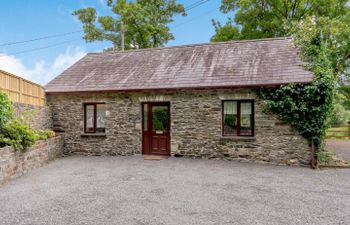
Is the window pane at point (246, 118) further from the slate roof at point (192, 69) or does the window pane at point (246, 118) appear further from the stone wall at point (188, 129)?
the slate roof at point (192, 69)

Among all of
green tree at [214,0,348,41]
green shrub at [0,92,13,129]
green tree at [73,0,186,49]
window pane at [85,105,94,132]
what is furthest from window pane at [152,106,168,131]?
green tree at [73,0,186,49]

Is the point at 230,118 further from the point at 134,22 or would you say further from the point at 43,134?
the point at 134,22

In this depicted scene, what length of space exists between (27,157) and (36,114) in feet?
9.24

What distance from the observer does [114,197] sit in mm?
5746

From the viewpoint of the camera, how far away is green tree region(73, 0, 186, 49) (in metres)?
22.6

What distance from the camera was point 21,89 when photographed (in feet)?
30.9

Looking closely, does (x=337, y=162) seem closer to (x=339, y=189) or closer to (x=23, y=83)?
(x=339, y=189)

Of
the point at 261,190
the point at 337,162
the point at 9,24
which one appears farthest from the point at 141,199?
the point at 9,24

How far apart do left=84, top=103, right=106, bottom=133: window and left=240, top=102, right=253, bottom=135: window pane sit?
19.7 ft

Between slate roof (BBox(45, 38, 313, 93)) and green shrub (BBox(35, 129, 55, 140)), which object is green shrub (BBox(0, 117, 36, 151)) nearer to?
green shrub (BBox(35, 129, 55, 140))

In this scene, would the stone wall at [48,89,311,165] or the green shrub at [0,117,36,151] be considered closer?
the green shrub at [0,117,36,151]

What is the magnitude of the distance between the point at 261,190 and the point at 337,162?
16.7 feet

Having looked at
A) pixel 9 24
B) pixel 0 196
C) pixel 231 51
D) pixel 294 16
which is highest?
pixel 294 16

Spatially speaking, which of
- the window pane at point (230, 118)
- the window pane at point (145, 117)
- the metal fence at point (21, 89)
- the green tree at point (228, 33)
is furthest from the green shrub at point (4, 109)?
the green tree at point (228, 33)
